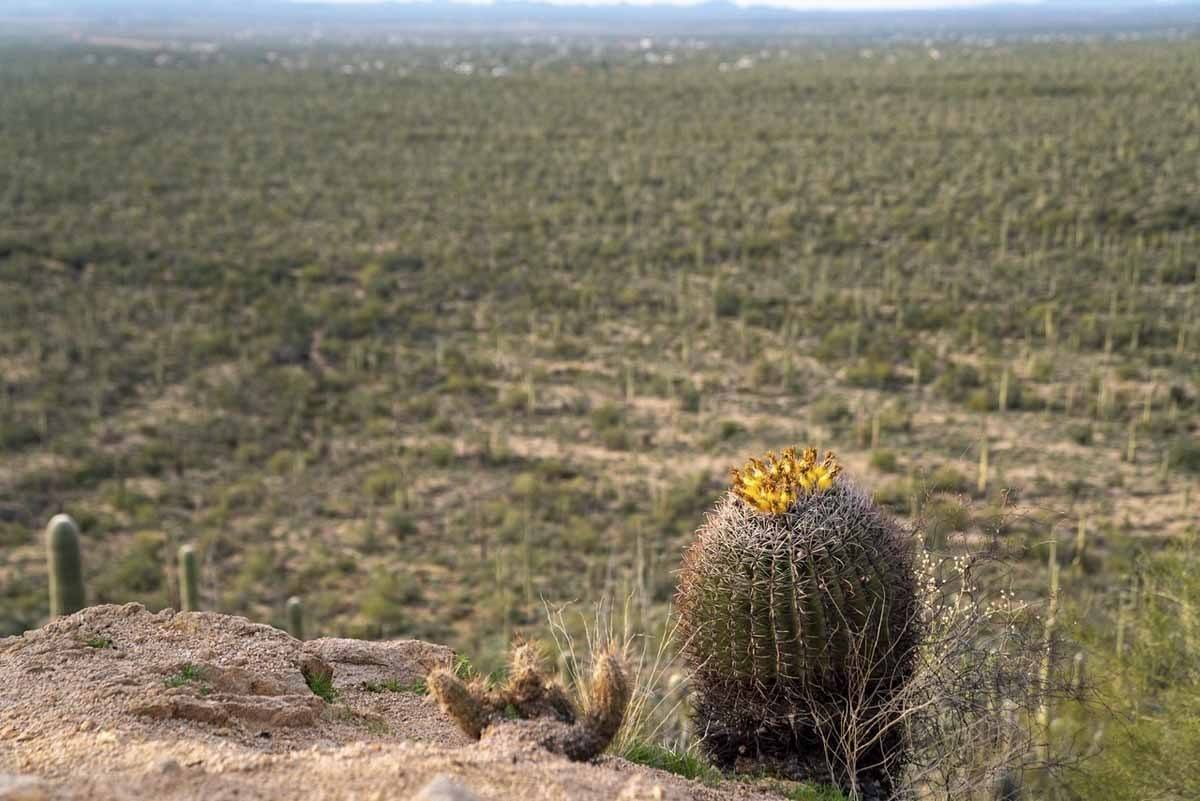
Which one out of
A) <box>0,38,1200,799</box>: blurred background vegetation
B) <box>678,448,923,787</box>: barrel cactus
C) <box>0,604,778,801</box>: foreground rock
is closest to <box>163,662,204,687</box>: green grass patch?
<box>0,604,778,801</box>: foreground rock

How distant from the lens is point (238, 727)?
4781mm

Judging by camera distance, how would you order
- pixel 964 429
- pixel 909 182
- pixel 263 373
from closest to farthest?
1. pixel 964 429
2. pixel 263 373
3. pixel 909 182

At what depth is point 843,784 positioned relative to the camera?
18.1 feet

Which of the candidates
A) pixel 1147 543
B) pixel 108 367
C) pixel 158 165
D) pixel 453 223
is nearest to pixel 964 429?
pixel 1147 543

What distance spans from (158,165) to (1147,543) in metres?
38.3

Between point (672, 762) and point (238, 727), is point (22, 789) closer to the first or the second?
point (238, 727)

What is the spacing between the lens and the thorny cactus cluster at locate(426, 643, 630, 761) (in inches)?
178

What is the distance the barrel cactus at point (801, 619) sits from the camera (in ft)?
17.1

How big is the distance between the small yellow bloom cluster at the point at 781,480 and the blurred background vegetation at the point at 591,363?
3.38 ft

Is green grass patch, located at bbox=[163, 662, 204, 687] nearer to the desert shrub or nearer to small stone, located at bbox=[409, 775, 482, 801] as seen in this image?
small stone, located at bbox=[409, 775, 482, 801]

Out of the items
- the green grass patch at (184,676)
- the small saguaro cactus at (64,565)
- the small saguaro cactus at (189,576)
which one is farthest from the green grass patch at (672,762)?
the small saguaro cactus at (189,576)

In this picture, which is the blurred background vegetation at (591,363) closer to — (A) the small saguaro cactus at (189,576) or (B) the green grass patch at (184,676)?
(A) the small saguaro cactus at (189,576)

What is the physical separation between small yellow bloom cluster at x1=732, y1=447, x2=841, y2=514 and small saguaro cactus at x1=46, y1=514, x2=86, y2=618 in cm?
647

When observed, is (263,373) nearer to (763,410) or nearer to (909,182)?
(763,410)
